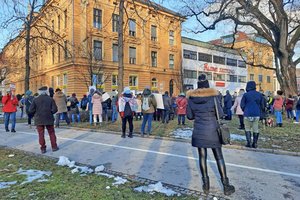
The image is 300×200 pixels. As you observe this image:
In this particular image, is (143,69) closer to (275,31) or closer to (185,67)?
(185,67)

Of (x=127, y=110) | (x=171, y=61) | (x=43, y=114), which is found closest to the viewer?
(x=43, y=114)

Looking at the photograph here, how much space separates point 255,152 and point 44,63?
45.7m

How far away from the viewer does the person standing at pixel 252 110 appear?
809 cm

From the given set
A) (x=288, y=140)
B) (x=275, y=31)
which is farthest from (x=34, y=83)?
(x=288, y=140)

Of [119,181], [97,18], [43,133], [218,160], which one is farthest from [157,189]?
[97,18]

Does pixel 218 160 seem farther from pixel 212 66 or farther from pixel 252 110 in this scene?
pixel 212 66

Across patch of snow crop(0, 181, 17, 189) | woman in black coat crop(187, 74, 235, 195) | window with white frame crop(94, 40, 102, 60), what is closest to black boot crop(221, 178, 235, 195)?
woman in black coat crop(187, 74, 235, 195)

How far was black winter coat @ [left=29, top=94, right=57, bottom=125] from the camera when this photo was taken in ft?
25.5

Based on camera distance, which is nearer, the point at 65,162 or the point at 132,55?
the point at 65,162

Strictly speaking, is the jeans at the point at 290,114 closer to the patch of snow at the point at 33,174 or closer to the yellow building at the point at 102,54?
the yellow building at the point at 102,54

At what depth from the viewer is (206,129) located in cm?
445

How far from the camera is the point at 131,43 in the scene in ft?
139

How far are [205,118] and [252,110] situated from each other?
13.9ft

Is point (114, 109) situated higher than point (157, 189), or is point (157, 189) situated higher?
point (114, 109)
